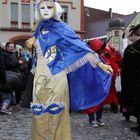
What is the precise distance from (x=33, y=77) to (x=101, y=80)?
2.63 ft

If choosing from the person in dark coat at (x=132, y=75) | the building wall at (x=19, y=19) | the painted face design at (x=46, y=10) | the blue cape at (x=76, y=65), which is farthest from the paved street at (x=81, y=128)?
the building wall at (x=19, y=19)

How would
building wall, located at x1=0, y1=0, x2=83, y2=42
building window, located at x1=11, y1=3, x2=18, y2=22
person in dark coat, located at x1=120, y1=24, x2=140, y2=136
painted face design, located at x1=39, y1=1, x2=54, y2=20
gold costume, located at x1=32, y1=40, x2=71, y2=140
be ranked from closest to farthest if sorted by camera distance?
gold costume, located at x1=32, y1=40, x2=71, y2=140 < painted face design, located at x1=39, y1=1, x2=54, y2=20 < person in dark coat, located at x1=120, y1=24, x2=140, y2=136 < building wall, located at x1=0, y1=0, x2=83, y2=42 < building window, located at x1=11, y1=3, x2=18, y2=22

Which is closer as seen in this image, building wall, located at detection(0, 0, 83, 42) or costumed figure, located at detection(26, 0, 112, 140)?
costumed figure, located at detection(26, 0, 112, 140)

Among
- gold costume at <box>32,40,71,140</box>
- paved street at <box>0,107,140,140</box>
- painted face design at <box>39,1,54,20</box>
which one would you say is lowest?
paved street at <box>0,107,140,140</box>

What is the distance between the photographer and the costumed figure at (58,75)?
5.10m

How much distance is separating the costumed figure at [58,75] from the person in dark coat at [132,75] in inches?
75.2

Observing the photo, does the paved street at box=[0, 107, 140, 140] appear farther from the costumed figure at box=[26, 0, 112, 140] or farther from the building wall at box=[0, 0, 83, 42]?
the building wall at box=[0, 0, 83, 42]

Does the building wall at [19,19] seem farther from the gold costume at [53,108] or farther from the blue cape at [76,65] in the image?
the gold costume at [53,108]

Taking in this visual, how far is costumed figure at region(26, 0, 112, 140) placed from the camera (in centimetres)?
510

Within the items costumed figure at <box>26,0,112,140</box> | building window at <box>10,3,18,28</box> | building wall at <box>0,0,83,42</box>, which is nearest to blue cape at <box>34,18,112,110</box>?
costumed figure at <box>26,0,112,140</box>

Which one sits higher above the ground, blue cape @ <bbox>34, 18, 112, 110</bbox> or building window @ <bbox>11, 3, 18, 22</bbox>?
building window @ <bbox>11, 3, 18, 22</bbox>

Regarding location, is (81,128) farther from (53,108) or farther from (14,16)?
(14,16)

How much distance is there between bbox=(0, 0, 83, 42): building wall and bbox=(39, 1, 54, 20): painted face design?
33083mm

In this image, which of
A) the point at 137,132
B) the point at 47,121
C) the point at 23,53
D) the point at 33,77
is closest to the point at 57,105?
the point at 47,121
